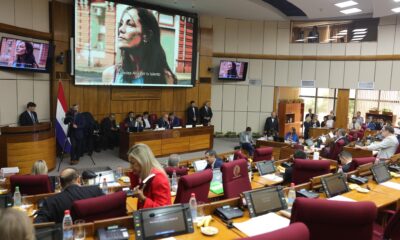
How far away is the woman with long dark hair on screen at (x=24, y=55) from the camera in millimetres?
8414

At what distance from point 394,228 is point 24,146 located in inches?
296

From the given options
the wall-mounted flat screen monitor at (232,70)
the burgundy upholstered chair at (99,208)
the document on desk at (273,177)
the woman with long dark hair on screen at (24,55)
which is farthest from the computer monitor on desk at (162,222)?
the wall-mounted flat screen monitor at (232,70)

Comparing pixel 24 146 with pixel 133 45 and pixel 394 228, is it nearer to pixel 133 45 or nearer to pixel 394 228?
pixel 133 45

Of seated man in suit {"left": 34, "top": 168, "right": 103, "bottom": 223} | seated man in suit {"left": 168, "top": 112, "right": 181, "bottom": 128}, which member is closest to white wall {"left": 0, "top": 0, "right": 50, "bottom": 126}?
seated man in suit {"left": 168, "top": 112, "right": 181, "bottom": 128}

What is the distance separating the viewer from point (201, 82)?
1405 cm

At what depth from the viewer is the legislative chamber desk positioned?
9922mm

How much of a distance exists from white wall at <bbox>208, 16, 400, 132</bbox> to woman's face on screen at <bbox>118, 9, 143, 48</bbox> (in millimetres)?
3815

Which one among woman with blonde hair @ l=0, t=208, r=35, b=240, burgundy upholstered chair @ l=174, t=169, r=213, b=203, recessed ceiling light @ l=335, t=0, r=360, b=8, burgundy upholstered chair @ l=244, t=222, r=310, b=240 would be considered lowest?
burgundy upholstered chair @ l=174, t=169, r=213, b=203

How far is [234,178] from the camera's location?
460 centimetres

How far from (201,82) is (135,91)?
3.17 meters

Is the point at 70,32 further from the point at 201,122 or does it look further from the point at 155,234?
the point at 155,234

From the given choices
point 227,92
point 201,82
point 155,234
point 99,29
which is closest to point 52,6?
point 99,29

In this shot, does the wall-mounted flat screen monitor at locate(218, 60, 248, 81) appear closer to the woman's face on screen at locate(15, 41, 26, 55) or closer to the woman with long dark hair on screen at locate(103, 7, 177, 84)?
the woman with long dark hair on screen at locate(103, 7, 177, 84)

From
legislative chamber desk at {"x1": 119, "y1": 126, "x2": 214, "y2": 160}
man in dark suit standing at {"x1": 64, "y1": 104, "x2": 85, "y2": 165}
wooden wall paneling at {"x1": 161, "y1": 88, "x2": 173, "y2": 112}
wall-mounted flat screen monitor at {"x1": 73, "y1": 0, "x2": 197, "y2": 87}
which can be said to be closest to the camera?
man in dark suit standing at {"x1": 64, "y1": 104, "x2": 85, "y2": 165}
